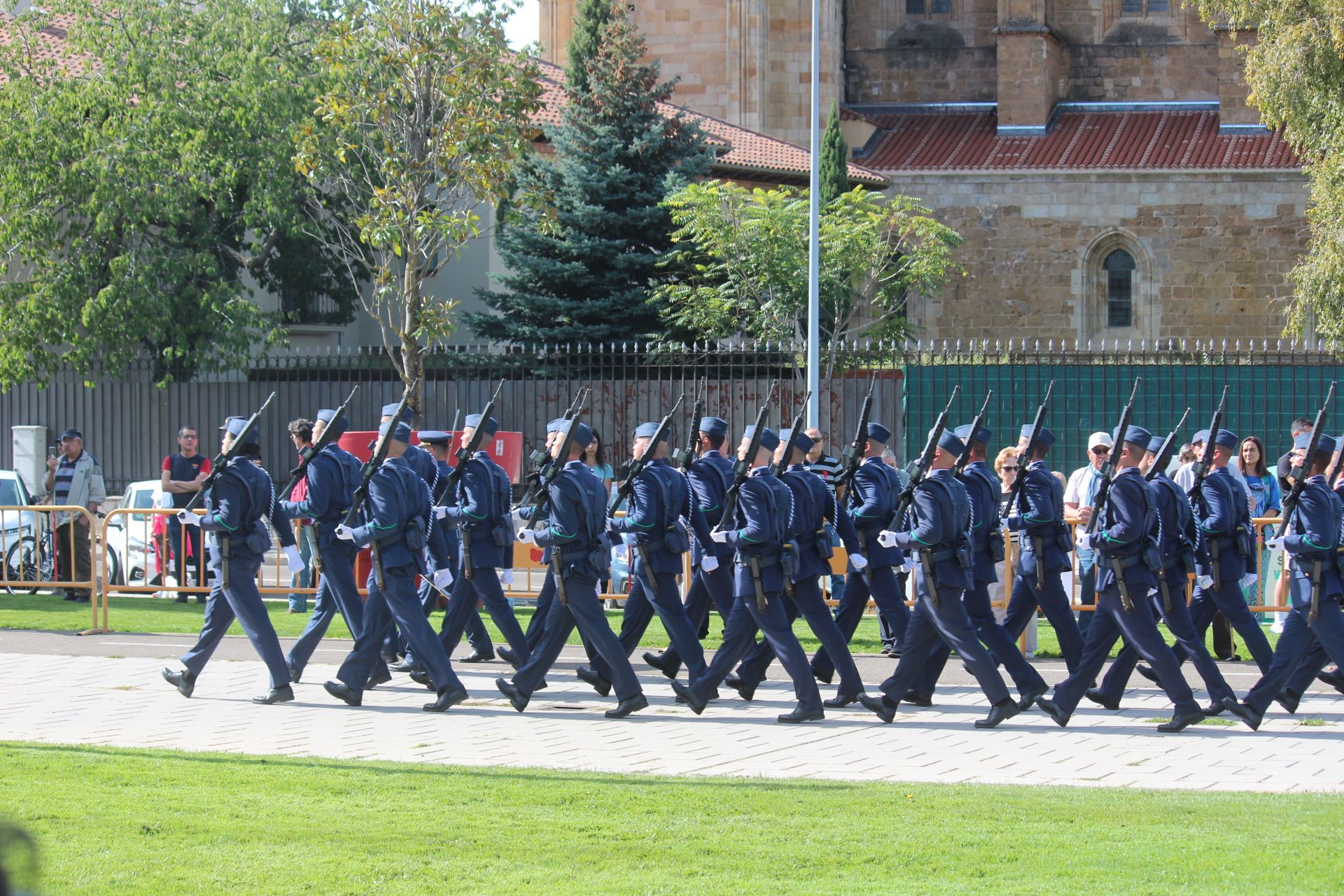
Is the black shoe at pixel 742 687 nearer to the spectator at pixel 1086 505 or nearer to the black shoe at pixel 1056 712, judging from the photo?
the black shoe at pixel 1056 712

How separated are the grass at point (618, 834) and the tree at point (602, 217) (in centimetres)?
1989

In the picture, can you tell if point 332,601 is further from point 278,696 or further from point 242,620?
point 278,696

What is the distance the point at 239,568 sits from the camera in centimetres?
1126

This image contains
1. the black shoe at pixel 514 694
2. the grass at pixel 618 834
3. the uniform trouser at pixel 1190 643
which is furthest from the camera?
the black shoe at pixel 514 694

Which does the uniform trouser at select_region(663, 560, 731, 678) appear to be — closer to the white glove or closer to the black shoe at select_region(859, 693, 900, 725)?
the black shoe at select_region(859, 693, 900, 725)

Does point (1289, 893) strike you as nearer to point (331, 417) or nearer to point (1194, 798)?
point (1194, 798)

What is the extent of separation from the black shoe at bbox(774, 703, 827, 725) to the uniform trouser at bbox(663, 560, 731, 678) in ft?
2.56

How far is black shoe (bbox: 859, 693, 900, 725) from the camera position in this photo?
10.4 metres

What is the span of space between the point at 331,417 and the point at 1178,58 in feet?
124

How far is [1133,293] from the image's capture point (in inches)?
1608

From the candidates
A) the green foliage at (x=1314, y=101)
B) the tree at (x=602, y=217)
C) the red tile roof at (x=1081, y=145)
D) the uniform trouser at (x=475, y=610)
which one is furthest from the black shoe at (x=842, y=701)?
the red tile roof at (x=1081, y=145)

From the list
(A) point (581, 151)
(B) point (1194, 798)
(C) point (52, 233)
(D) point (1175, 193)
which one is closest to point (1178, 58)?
(D) point (1175, 193)

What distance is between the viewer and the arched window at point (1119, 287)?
41.0 metres

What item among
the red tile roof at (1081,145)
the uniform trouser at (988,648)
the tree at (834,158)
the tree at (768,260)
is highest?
the red tile roof at (1081,145)
